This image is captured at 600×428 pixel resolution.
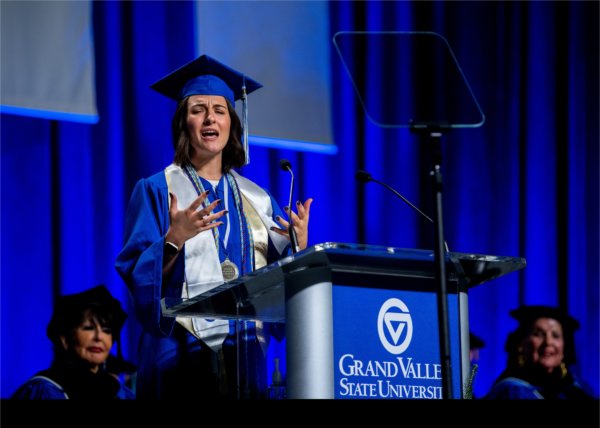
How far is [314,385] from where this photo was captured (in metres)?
2.85

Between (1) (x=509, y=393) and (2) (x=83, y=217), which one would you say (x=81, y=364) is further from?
(1) (x=509, y=393)

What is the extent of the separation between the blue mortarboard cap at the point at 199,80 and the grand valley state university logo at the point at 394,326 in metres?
1.64

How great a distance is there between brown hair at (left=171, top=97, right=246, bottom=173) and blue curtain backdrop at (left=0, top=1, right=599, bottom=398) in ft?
2.41

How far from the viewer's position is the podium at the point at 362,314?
2859 mm

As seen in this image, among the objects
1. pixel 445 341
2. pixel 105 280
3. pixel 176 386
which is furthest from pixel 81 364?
pixel 445 341

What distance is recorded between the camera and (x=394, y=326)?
9.81 feet

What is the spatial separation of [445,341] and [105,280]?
2563 millimetres

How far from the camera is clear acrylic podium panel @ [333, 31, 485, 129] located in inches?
150

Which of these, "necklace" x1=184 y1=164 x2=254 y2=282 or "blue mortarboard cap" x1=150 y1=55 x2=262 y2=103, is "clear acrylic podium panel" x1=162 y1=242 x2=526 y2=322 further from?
"blue mortarboard cap" x1=150 y1=55 x2=262 y2=103

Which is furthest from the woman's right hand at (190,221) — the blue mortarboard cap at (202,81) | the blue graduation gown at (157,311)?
the blue mortarboard cap at (202,81)

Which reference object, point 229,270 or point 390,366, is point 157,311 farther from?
point 390,366

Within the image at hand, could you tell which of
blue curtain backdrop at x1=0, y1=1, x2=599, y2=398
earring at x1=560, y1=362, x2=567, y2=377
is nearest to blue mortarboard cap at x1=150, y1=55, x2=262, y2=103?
blue curtain backdrop at x1=0, y1=1, x2=599, y2=398

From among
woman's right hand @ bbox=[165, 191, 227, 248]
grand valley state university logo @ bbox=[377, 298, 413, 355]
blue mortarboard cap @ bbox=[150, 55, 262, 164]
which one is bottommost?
grand valley state university logo @ bbox=[377, 298, 413, 355]

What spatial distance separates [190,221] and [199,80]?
876mm
